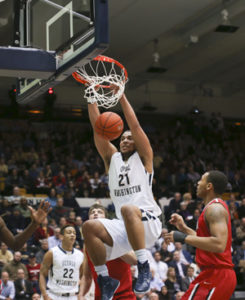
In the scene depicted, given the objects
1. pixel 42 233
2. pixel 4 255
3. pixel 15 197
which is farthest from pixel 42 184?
pixel 4 255

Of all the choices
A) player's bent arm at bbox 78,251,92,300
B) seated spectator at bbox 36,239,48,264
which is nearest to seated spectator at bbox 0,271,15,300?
seated spectator at bbox 36,239,48,264

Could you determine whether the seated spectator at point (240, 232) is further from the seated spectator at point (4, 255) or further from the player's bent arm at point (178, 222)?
the player's bent arm at point (178, 222)

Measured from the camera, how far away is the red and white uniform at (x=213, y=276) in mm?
5477

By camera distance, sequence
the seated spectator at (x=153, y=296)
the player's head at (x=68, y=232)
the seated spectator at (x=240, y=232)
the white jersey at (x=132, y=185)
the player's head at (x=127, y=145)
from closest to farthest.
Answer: the white jersey at (x=132, y=185), the player's head at (x=127, y=145), the player's head at (x=68, y=232), the seated spectator at (x=153, y=296), the seated spectator at (x=240, y=232)

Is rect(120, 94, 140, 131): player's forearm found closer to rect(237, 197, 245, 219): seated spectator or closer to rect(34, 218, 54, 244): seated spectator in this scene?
rect(34, 218, 54, 244): seated spectator

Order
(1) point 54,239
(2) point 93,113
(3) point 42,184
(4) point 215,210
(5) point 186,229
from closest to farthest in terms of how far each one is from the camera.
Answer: (4) point 215,210 < (5) point 186,229 < (2) point 93,113 < (1) point 54,239 < (3) point 42,184

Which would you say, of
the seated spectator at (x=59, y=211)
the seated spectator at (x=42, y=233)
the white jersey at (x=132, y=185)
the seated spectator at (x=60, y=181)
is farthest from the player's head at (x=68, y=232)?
the seated spectator at (x=60, y=181)

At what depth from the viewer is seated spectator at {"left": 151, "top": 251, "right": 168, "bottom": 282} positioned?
13.3 meters

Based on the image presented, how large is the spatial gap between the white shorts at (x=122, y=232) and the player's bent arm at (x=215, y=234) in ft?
1.50

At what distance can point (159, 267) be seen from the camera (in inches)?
530

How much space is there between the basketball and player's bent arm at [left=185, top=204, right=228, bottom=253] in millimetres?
1268

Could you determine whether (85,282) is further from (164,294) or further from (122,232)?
(164,294)

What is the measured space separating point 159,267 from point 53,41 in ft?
27.6

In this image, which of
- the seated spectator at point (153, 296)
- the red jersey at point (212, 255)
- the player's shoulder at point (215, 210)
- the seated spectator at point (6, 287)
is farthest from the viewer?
the seated spectator at point (153, 296)
